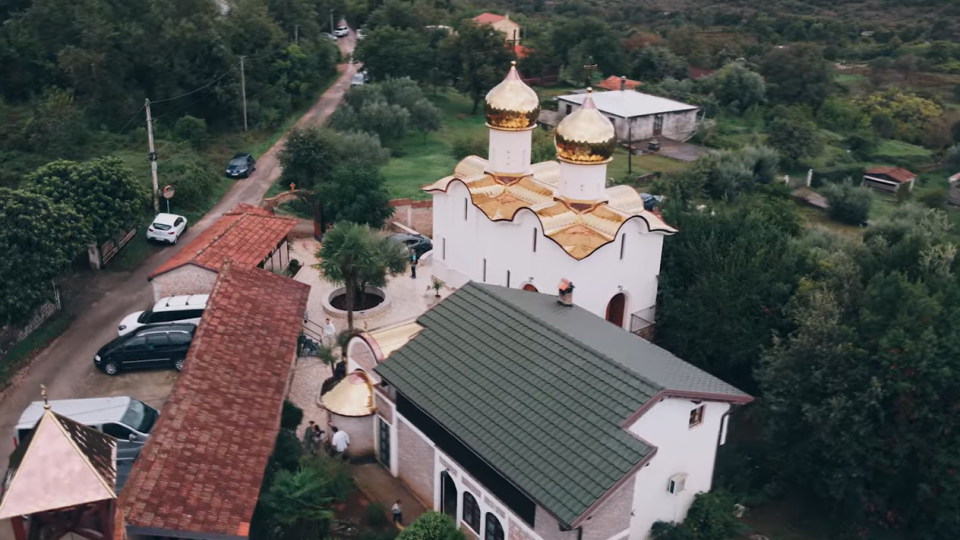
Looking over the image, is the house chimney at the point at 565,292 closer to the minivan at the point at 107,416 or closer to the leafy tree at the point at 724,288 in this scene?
the leafy tree at the point at 724,288

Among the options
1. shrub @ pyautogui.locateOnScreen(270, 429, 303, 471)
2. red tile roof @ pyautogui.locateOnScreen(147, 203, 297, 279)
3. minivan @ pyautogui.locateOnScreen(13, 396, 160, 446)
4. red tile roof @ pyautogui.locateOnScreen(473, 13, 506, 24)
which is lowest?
shrub @ pyautogui.locateOnScreen(270, 429, 303, 471)

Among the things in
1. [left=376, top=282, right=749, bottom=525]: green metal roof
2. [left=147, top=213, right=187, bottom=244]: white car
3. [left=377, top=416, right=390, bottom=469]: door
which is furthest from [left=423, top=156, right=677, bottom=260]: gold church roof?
[left=147, top=213, right=187, bottom=244]: white car

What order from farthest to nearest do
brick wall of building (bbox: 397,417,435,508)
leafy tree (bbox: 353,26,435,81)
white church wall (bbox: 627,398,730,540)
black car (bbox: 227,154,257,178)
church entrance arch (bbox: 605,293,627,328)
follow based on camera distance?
leafy tree (bbox: 353,26,435,81) < black car (bbox: 227,154,257,178) < church entrance arch (bbox: 605,293,627,328) < brick wall of building (bbox: 397,417,435,508) < white church wall (bbox: 627,398,730,540)

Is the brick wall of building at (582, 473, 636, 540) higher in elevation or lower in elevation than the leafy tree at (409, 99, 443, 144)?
higher

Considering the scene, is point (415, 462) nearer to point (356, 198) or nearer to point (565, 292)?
point (565, 292)

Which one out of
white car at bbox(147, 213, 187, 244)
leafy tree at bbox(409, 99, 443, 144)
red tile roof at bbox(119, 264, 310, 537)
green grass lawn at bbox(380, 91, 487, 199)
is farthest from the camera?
leafy tree at bbox(409, 99, 443, 144)

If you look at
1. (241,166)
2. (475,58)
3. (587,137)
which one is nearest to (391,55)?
(475,58)

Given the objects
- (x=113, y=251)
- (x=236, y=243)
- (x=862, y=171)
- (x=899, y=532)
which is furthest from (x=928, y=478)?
(x=862, y=171)

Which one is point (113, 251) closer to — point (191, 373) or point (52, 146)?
Answer: point (52, 146)

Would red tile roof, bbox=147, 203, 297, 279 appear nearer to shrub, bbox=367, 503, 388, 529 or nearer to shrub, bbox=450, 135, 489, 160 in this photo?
shrub, bbox=367, 503, 388, 529
